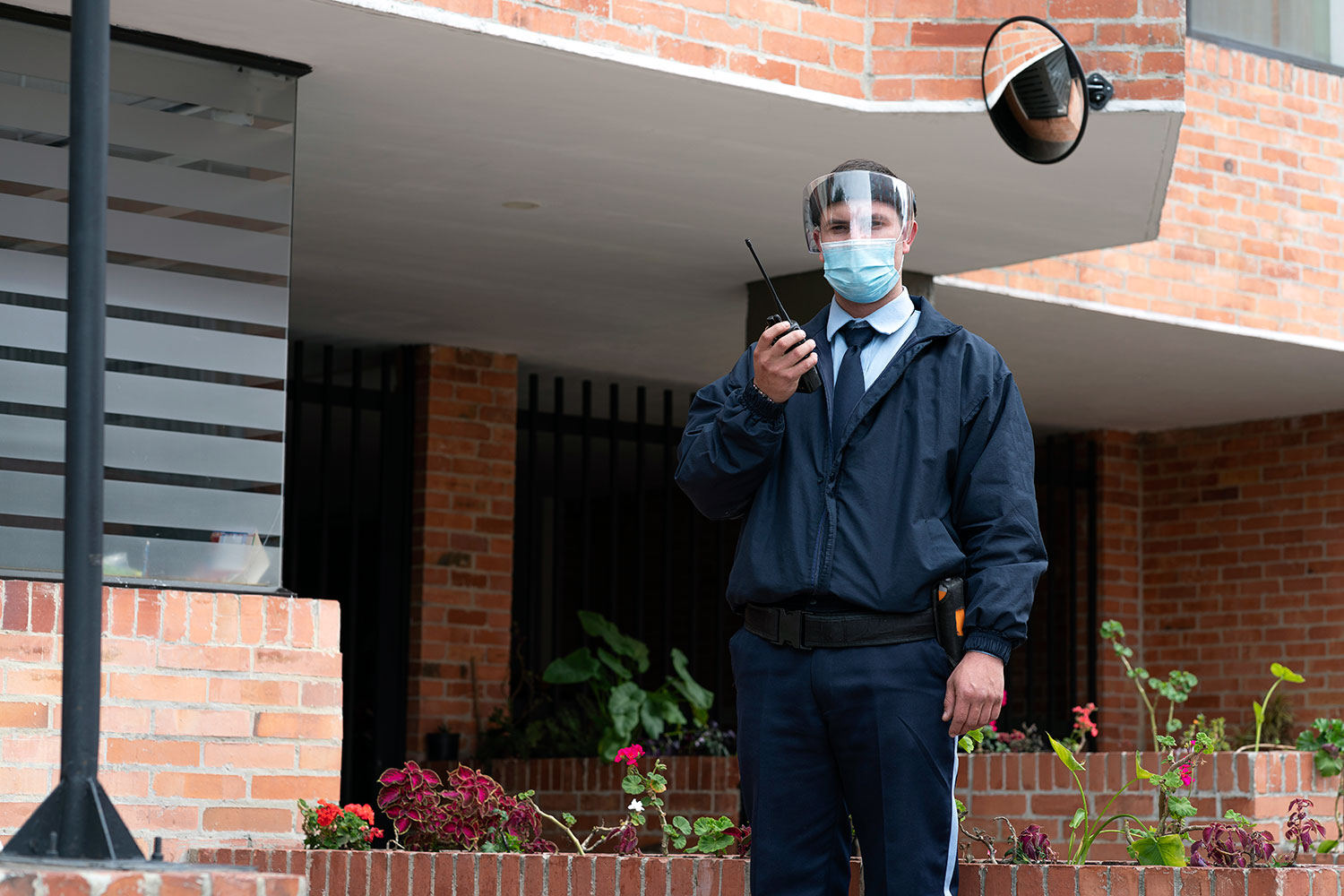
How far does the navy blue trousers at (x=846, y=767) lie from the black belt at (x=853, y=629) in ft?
0.05

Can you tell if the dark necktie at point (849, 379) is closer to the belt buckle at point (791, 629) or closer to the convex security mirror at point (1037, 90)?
the belt buckle at point (791, 629)

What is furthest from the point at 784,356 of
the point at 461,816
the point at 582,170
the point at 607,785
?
the point at 607,785

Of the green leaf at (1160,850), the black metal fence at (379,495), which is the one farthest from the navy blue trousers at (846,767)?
the black metal fence at (379,495)

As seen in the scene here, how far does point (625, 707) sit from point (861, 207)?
5.39 meters

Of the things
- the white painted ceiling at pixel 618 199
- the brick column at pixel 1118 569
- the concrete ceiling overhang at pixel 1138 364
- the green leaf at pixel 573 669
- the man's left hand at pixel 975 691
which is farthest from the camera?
the brick column at pixel 1118 569

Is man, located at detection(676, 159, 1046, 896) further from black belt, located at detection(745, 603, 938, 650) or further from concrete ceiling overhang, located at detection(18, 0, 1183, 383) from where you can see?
concrete ceiling overhang, located at detection(18, 0, 1183, 383)

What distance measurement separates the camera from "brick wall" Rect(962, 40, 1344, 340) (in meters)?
7.63

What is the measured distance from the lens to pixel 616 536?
9.12 m

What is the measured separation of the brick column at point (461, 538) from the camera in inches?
330

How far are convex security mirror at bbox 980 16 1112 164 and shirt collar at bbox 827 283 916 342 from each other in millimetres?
2289

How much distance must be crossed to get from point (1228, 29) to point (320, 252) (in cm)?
453

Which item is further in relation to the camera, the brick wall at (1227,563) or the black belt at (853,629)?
the brick wall at (1227,563)

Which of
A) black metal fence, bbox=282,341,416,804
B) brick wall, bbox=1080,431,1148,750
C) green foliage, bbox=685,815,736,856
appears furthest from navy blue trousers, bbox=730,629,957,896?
brick wall, bbox=1080,431,1148,750

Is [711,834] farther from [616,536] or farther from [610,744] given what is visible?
[616,536]
